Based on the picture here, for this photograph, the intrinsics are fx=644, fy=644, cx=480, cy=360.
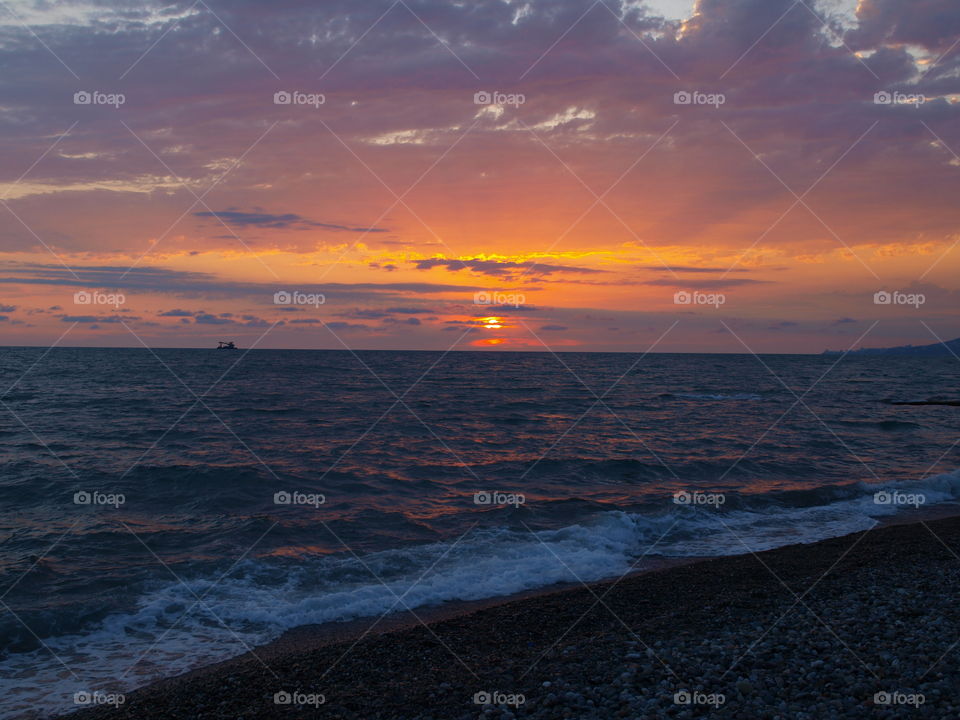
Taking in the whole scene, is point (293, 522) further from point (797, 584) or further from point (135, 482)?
point (797, 584)

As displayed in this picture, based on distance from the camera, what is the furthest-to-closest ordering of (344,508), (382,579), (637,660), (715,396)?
(715,396) < (344,508) < (382,579) < (637,660)

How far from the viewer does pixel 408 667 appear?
8.03 m

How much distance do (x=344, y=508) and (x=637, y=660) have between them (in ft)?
38.4

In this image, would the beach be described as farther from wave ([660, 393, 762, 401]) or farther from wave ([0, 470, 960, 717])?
wave ([660, 393, 762, 401])

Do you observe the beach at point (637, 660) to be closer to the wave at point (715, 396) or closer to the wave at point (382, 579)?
the wave at point (382, 579)

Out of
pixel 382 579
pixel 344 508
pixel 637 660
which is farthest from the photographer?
pixel 344 508

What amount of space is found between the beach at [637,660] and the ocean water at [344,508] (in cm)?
169

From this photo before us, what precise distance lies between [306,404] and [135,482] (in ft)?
80.5

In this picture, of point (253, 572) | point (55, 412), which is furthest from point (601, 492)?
point (55, 412)

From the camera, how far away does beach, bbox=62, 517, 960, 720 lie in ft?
21.1

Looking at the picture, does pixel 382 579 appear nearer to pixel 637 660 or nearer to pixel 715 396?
pixel 637 660

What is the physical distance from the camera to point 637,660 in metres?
7.45

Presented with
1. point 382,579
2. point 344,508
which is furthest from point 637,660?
point 344,508

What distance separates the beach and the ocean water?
1694 millimetres
